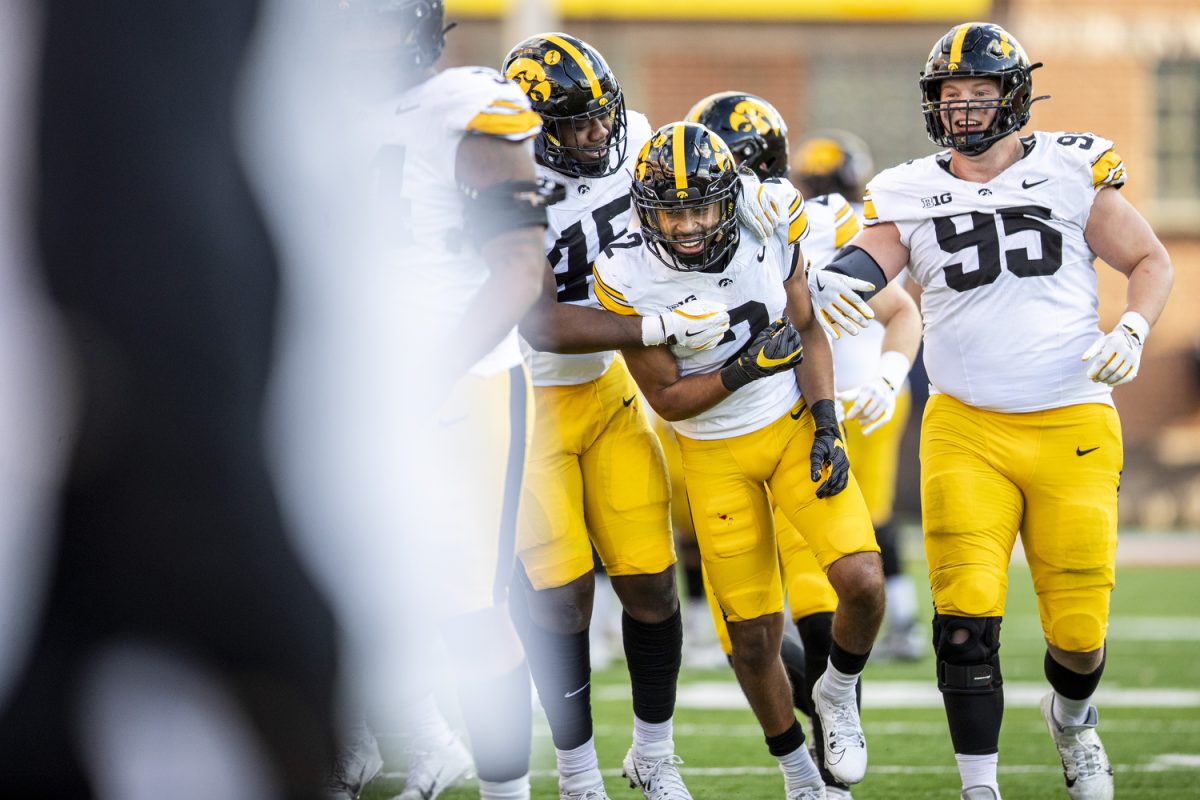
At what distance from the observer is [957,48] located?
3.83 metres

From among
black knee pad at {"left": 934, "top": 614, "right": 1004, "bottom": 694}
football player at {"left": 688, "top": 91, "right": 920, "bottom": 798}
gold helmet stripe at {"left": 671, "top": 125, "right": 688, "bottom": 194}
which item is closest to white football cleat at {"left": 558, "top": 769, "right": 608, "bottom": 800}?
football player at {"left": 688, "top": 91, "right": 920, "bottom": 798}

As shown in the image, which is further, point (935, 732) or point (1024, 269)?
point (935, 732)

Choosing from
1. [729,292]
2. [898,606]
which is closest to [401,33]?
[729,292]

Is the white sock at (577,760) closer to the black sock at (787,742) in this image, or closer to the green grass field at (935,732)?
the black sock at (787,742)

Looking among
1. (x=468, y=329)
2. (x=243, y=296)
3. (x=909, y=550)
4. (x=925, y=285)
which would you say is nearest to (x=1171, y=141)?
(x=909, y=550)

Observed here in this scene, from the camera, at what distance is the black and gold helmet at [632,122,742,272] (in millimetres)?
3557

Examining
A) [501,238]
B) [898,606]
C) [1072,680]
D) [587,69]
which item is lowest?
[898,606]

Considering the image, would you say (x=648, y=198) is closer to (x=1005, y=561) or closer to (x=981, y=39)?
(x=981, y=39)

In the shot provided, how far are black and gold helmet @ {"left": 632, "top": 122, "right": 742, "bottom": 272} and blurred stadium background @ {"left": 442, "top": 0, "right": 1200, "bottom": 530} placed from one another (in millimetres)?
11532

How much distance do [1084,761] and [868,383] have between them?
119 centimetres

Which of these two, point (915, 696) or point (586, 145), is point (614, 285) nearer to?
point (586, 145)

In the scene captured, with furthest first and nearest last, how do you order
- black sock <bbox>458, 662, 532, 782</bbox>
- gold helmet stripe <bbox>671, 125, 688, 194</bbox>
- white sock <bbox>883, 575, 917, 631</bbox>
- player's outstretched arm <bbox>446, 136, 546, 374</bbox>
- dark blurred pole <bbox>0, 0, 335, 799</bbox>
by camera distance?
white sock <bbox>883, 575, 917, 631</bbox> < gold helmet stripe <bbox>671, 125, 688, 194</bbox> < black sock <bbox>458, 662, 532, 782</bbox> < player's outstretched arm <bbox>446, 136, 546, 374</bbox> < dark blurred pole <bbox>0, 0, 335, 799</bbox>

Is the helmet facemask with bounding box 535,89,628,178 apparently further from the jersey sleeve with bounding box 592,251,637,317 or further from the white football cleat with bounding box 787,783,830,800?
the white football cleat with bounding box 787,783,830,800

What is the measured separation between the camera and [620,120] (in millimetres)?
3885
